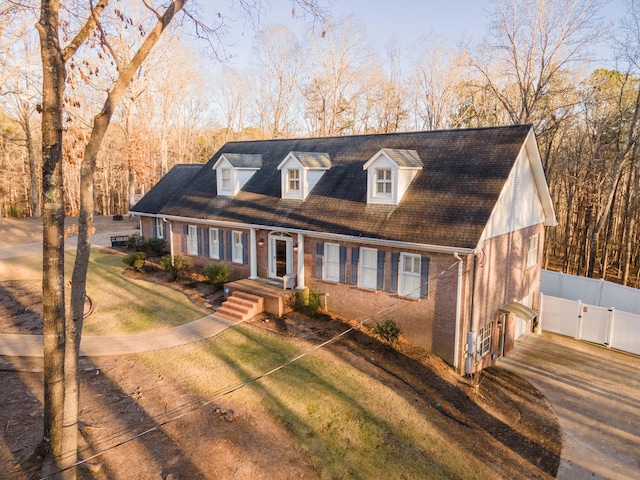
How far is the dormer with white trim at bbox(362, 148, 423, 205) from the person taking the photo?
1507 cm

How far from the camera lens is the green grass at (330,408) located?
8820mm

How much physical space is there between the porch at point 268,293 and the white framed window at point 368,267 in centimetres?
300

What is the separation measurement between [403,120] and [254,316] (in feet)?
106

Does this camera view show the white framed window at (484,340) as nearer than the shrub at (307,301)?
Yes

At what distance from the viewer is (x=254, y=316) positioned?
16062 mm

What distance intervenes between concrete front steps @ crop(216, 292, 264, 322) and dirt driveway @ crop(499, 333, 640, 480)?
30.8 ft

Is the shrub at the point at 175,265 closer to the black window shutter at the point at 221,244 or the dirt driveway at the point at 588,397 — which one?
the black window shutter at the point at 221,244

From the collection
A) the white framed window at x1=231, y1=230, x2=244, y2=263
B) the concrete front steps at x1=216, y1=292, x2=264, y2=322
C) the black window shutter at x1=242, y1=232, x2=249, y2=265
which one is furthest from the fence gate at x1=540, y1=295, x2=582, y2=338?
the white framed window at x1=231, y1=230, x2=244, y2=263

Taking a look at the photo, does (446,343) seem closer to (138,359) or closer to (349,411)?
(349,411)

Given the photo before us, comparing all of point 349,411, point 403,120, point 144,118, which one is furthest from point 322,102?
point 349,411

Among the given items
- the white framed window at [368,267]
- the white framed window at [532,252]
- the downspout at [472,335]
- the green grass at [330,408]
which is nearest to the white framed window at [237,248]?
the green grass at [330,408]

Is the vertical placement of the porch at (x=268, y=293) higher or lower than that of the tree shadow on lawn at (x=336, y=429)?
higher

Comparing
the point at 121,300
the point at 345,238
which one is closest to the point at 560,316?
the point at 345,238

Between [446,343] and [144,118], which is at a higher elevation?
[144,118]
